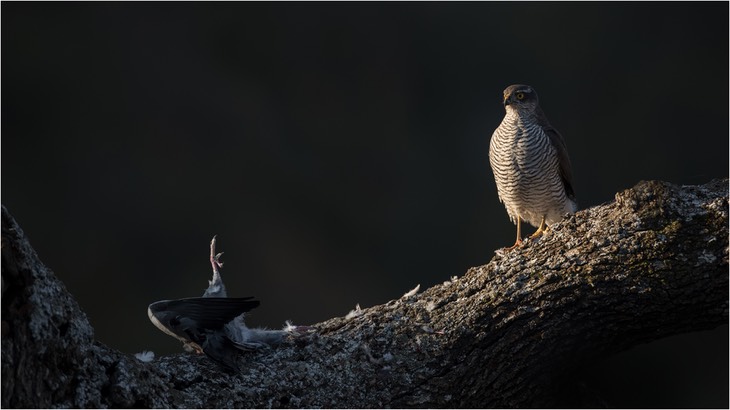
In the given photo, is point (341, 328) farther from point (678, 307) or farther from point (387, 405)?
point (678, 307)

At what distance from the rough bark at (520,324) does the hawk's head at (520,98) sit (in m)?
1.20

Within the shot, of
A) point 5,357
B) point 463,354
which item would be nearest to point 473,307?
point 463,354

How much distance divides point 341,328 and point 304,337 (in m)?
0.12

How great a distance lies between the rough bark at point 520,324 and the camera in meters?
2.32

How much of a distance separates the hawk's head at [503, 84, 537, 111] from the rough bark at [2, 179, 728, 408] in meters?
1.20

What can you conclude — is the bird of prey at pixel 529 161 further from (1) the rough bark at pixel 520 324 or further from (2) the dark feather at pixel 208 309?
(2) the dark feather at pixel 208 309

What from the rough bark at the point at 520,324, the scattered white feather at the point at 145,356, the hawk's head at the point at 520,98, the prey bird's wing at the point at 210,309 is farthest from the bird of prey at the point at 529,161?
the scattered white feather at the point at 145,356

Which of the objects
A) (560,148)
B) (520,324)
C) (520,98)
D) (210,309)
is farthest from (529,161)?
(210,309)

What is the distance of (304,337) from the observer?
256 centimetres

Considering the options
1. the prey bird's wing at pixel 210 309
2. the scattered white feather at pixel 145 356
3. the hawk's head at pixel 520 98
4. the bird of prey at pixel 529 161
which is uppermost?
the hawk's head at pixel 520 98

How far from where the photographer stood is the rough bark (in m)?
2.32

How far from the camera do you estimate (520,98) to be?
3668 millimetres

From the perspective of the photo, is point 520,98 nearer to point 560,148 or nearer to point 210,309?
point 560,148

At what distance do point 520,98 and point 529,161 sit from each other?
293 millimetres
